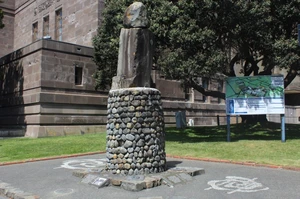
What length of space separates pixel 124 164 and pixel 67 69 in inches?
542

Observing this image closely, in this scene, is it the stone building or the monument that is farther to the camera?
the stone building

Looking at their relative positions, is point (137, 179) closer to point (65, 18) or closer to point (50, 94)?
point (50, 94)

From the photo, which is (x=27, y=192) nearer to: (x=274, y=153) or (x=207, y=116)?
(x=274, y=153)

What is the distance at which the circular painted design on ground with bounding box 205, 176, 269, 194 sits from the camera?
6.92 meters

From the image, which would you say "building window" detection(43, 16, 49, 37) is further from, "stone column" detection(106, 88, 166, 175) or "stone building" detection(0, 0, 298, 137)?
"stone column" detection(106, 88, 166, 175)

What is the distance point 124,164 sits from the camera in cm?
796

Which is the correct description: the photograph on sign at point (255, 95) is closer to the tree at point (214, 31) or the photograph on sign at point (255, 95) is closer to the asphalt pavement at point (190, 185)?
the tree at point (214, 31)

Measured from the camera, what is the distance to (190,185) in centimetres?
731

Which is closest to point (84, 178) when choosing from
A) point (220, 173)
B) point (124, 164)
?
point (124, 164)

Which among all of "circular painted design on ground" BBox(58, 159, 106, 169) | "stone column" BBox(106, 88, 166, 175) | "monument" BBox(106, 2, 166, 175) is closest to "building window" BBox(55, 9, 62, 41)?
"circular painted design on ground" BBox(58, 159, 106, 169)

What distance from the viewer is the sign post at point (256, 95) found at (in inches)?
539

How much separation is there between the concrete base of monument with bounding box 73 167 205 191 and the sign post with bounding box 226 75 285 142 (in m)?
6.50

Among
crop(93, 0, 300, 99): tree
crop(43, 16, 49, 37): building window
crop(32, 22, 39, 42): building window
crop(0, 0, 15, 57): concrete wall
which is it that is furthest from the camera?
crop(0, 0, 15, 57): concrete wall

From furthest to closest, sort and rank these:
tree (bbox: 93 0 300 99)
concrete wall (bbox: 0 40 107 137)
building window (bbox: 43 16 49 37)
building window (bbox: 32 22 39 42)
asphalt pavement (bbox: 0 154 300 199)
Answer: building window (bbox: 32 22 39 42), building window (bbox: 43 16 49 37), concrete wall (bbox: 0 40 107 137), tree (bbox: 93 0 300 99), asphalt pavement (bbox: 0 154 300 199)
